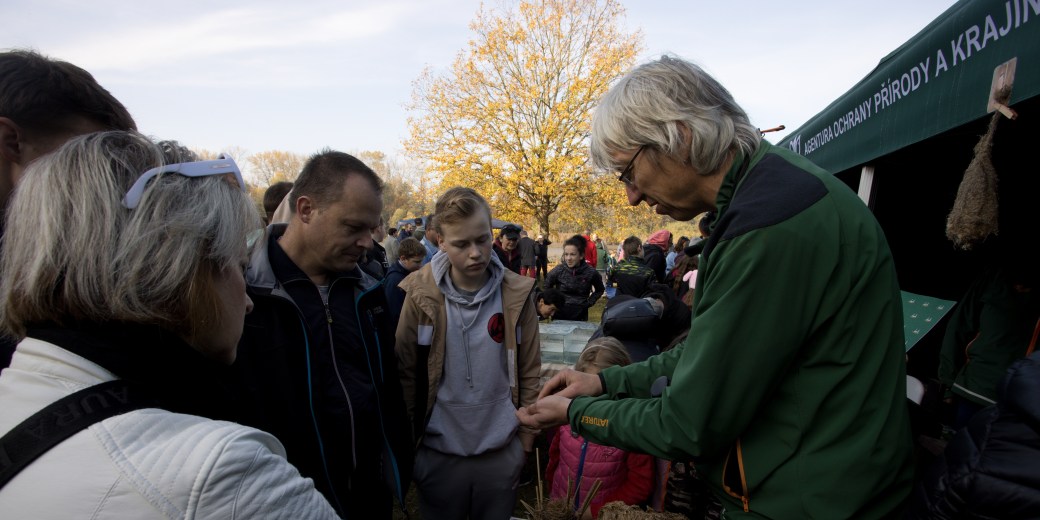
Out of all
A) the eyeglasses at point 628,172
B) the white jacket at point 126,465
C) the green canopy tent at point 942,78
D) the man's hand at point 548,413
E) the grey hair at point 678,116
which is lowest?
the man's hand at point 548,413

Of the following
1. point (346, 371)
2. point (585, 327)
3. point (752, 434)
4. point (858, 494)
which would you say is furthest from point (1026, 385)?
point (585, 327)

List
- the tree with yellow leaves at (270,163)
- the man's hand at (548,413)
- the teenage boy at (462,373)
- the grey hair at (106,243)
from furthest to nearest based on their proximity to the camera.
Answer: the tree with yellow leaves at (270,163) < the teenage boy at (462,373) < the man's hand at (548,413) < the grey hair at (106,243)

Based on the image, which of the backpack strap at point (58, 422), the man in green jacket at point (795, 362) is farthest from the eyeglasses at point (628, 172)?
the backpack strap at point (58, 422)

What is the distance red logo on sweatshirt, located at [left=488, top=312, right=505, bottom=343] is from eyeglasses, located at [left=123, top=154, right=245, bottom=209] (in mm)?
1664

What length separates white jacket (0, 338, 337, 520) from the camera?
2.28 feet

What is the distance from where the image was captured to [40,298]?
0.83 metres

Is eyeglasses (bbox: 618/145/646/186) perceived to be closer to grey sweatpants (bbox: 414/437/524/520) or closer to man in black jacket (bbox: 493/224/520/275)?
grey sweatpants (bbox: 414/437/524/520)

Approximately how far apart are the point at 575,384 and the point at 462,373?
982 millimetres

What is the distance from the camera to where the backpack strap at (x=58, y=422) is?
2.26ft

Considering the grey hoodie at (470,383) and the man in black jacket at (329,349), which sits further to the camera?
the grey hoodie at (470,383)

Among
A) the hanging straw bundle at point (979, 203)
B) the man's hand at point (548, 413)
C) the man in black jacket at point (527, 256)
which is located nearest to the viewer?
the man's hand at point (548, 413)

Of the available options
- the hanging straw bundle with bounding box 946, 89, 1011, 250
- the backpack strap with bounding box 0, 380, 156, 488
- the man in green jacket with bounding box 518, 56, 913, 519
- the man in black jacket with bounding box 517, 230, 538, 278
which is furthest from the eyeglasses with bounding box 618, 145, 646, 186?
the man in black jacket with bounding box 517, 230, 538, 278

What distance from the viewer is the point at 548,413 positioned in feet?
5.63

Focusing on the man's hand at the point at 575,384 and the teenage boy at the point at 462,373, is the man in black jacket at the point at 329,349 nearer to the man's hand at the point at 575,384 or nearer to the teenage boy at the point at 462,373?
the teenage boy at the point at 462,373
